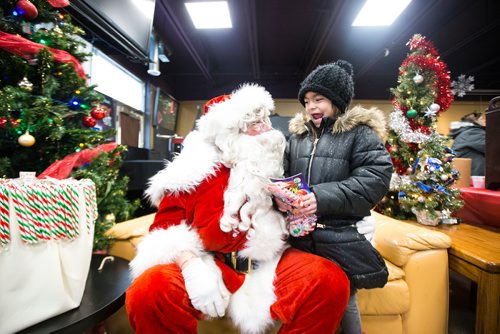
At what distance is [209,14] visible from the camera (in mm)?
3518

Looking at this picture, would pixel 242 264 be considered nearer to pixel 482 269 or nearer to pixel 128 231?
pixel 128 231

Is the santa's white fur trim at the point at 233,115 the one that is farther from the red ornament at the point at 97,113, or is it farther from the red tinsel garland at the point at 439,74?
the red tinsel garland at the point at 439,74

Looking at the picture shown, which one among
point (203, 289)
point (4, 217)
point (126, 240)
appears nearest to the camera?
point (4, 217)

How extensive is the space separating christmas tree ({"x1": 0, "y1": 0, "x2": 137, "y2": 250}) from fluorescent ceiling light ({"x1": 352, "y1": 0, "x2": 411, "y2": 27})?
3265 millimetres

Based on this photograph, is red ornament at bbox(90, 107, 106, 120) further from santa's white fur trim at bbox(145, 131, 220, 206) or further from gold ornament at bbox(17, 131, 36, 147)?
santa's white fur trim at bbox(145, 131, 220, 206)

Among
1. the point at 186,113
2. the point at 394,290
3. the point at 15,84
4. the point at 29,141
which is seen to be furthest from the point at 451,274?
the point at 186,113

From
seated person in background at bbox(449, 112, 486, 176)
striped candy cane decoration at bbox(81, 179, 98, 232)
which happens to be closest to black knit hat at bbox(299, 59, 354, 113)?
striped candy cane decoration at bbox(81, 179, 98, 232)

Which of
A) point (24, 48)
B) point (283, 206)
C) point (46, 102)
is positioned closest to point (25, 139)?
point (46, 102)

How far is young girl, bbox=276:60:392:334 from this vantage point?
120cm

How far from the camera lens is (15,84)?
1450 mm

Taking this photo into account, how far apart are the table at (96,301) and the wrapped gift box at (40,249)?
0.04 metres

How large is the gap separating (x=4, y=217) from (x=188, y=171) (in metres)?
0.69

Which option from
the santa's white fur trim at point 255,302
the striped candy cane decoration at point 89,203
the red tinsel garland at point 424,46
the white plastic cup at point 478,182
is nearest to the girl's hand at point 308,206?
the santa's white fur trim at point 255,302

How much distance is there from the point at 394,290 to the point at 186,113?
5.91 metres
